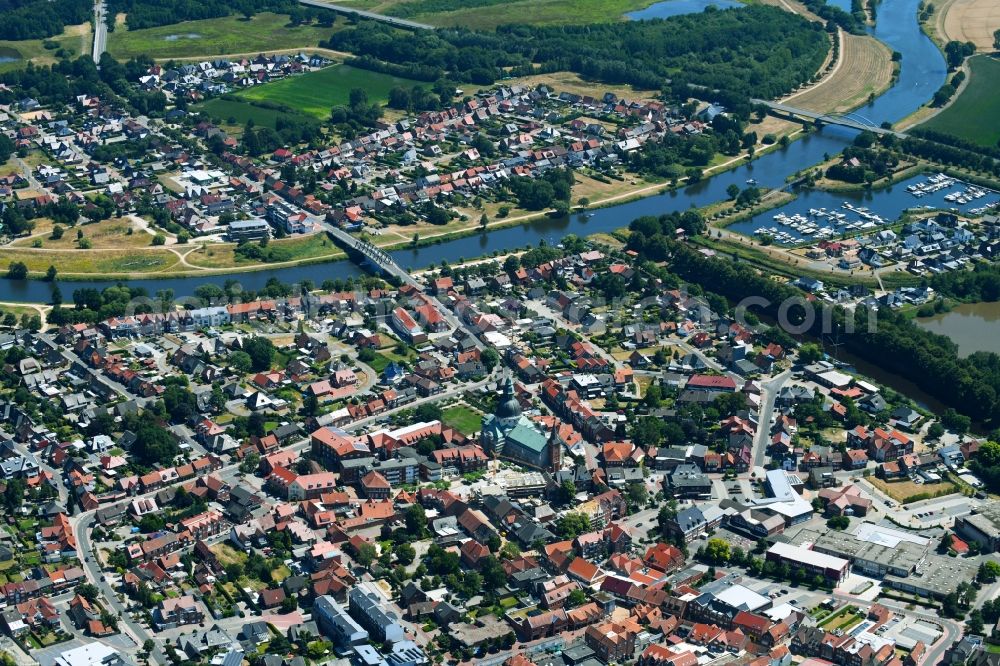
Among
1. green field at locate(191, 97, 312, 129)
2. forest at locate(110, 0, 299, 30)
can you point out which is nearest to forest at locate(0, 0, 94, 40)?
forest at locate(110, 0, 299, 30)

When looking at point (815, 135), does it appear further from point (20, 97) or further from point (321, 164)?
point (20, 97)

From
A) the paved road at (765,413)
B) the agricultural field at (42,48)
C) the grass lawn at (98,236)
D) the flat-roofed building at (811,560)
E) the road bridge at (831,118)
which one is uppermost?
the agricultural field at (42,48)

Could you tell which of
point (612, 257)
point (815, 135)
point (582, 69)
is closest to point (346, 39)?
point (582, 69)

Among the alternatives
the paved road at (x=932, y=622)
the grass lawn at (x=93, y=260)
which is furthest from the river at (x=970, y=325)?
the grass lawn at (x=93, y=260)

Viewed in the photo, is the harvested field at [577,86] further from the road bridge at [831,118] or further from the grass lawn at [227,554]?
the grass lawn at [227,554]

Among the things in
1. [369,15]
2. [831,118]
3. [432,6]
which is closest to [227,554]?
[831,118]
